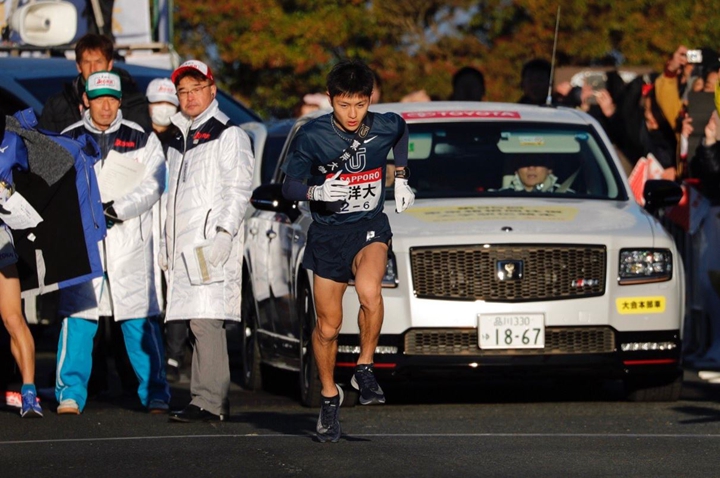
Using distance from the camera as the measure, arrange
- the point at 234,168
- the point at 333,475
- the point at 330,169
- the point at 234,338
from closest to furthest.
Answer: the point at 333,475 < the point at 330,169 < the point at 234,168 < the point at 234,338

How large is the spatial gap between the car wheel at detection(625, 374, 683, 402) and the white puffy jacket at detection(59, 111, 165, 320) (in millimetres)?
2984

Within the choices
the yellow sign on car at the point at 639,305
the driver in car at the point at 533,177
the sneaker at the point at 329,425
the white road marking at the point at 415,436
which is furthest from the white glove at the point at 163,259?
the yellow sign on car at the point at 639,305

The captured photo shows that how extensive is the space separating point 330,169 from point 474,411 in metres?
2.23

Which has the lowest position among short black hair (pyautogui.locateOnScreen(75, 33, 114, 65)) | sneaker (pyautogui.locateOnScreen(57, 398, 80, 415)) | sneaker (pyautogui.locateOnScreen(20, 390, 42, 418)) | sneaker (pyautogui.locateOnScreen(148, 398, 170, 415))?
sneaker (pyautogui.locateOnScreen(148, 398, 170, 415))

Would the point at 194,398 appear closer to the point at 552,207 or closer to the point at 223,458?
the point at 223,458

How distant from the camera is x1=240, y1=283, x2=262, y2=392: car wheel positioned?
13242mm

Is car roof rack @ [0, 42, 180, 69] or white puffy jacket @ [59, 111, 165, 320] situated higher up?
car roof rack @ [0, 42, 180, 69]

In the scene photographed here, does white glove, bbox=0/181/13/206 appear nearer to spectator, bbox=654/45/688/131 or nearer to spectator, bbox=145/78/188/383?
spectator, bbox=145/78/188/383

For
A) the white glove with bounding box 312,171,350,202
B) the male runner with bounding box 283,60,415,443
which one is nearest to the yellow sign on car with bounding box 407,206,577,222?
the male runner with bounding box 283,60,415,443

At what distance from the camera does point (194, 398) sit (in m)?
10.8

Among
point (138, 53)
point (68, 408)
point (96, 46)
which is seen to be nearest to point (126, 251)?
point (68, 408)

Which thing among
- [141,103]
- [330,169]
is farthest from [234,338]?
[330,169]

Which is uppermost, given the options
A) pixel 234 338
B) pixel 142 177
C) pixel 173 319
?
pixel 142 177

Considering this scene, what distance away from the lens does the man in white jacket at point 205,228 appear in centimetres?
1078
